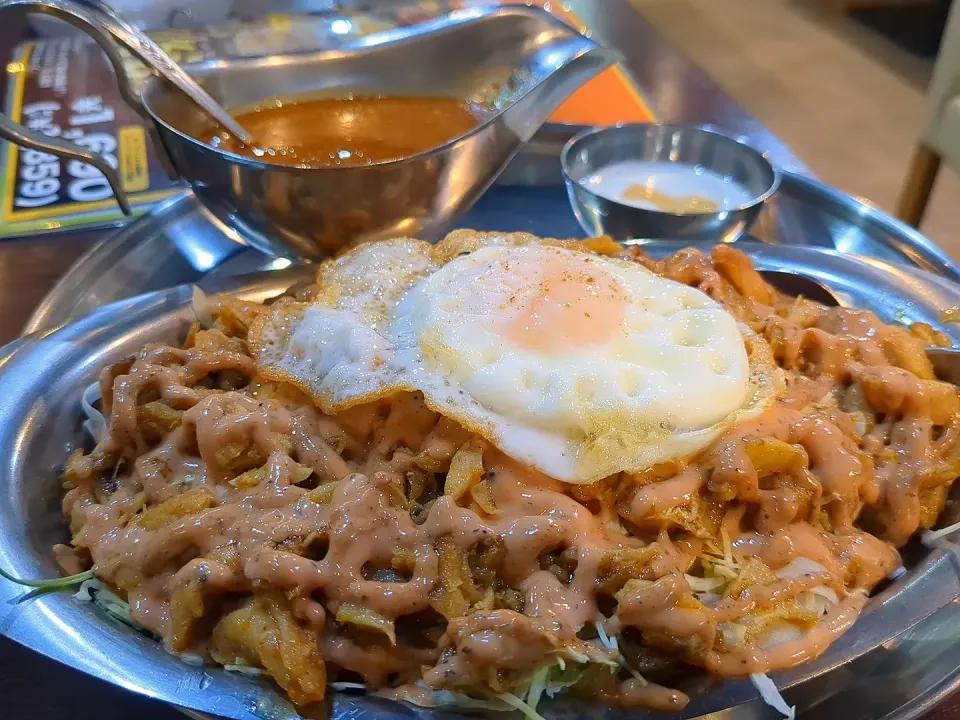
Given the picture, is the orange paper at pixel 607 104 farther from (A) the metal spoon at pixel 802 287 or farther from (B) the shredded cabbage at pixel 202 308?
(B) the shredded cabbage at pixel 202 308

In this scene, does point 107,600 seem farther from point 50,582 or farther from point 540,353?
point 540,353

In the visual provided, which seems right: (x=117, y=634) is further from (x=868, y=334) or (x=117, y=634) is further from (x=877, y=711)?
(x=868, y=334)

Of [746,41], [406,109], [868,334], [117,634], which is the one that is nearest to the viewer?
[117,634]

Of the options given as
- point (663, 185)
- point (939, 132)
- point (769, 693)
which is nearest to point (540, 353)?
point (769, 693)

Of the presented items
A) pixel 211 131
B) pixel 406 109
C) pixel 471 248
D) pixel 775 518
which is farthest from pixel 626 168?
pixel 775 518

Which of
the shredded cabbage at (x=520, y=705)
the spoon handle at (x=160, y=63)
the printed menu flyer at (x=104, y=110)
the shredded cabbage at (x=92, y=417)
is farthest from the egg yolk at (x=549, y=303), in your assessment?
the printed menu flyer at (x=104, y=110)

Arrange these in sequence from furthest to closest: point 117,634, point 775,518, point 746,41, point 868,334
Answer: point 746,41, point 868,334, point 775,518, point 117,634

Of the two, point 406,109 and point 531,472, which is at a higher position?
point 406,109
